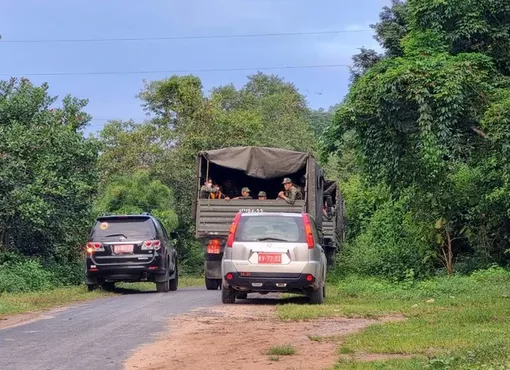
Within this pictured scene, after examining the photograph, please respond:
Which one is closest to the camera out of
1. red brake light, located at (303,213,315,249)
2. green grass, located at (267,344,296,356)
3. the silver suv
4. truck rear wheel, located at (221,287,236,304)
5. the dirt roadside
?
the dirt roadside

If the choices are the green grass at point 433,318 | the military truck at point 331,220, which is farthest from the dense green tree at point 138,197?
the green grass at point 433,318

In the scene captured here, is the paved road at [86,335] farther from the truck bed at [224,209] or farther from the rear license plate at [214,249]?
the truck bed at [224,209]

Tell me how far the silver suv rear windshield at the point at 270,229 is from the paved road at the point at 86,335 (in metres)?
1.52

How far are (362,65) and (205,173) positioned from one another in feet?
61.8

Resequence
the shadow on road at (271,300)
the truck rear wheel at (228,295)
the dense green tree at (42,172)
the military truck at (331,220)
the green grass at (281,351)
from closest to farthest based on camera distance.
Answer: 1. the green grass at (281,351)
2. the truck rear wheel at (228,295)
3. the shadow on road at (271,300)
4. the dense green tree at (42,172)
5. the military truck at (331,220)

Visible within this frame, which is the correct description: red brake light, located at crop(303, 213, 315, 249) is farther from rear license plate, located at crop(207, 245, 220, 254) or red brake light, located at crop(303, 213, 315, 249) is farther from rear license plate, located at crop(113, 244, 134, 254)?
rear license plate, located at crop(113, 244, 134, 254)

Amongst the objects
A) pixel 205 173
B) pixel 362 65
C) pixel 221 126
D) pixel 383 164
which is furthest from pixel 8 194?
pixel 362 65

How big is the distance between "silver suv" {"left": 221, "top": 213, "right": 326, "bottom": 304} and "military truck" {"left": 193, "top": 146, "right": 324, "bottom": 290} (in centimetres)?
381

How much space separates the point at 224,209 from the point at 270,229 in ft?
15.0

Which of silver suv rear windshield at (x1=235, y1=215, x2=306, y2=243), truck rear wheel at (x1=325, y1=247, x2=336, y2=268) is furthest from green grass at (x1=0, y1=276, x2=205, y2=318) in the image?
truck rear wheel at (x1=325, y1=247, x2=336, y2=268)

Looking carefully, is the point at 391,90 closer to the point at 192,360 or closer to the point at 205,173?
the point at 205,173

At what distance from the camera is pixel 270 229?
45.4ft

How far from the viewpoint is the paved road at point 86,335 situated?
26.1 ft

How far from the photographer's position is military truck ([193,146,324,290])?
18141 mm
